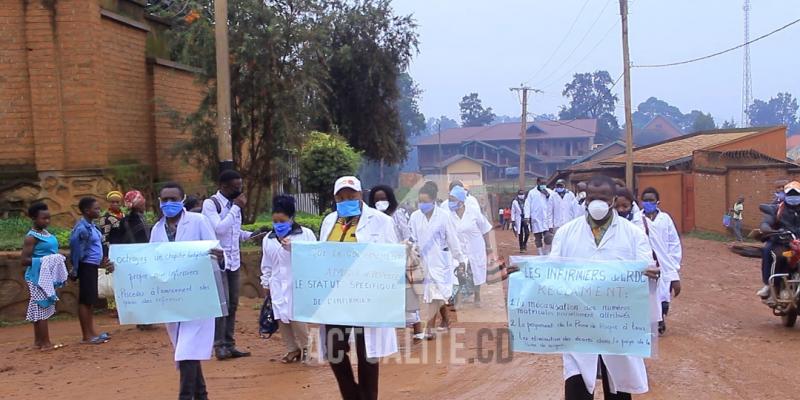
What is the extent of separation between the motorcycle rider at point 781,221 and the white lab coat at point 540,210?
9216mm

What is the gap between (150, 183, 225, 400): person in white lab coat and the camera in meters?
6.33

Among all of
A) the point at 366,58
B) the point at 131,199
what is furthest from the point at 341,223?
the point at 366,58

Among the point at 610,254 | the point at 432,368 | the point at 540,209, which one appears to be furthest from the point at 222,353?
the point at 540,209

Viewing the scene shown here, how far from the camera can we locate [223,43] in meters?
12.5

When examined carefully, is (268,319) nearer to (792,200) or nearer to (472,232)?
(472,232)

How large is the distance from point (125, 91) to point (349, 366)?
37.5 ft

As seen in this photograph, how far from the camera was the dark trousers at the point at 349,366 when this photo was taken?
6.20 meters

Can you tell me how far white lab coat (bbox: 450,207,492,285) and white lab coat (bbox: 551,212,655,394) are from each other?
746 centimetres

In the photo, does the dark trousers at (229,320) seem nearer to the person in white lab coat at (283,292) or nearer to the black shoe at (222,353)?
the black shoe at (222,353)

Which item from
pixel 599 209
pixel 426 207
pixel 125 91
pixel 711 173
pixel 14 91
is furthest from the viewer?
pixel 711 173

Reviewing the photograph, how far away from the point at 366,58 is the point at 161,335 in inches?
770

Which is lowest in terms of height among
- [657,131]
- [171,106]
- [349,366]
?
[349,366]

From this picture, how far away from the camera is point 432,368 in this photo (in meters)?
8.62

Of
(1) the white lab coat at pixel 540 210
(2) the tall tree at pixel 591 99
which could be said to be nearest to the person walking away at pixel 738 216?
(1) the white lab coat at pixel 540 210
